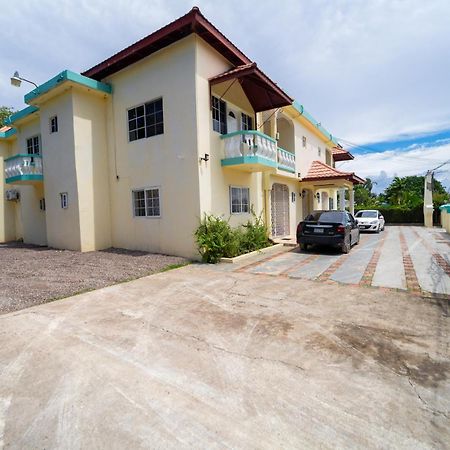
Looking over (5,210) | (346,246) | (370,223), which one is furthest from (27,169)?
(370,223)

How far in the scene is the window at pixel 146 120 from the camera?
10047mm

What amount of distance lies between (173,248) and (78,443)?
7.90 m

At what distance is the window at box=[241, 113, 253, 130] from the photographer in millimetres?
11789

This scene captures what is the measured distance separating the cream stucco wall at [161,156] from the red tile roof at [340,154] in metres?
18.0

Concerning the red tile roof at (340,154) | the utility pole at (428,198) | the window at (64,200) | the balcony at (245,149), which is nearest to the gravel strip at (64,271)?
the window at (64,200)

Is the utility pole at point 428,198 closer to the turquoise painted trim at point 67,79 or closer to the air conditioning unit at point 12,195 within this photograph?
the turquoise painted trim at point 67,79

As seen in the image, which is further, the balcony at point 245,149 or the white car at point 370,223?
the white car at point 370,223

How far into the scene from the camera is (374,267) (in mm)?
7629

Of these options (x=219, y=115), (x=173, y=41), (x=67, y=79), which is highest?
(x=173, y=41)

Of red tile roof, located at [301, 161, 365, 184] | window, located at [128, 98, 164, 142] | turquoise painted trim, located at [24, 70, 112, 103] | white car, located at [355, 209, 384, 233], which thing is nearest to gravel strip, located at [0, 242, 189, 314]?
window, located at [128, 98, 164, 142]

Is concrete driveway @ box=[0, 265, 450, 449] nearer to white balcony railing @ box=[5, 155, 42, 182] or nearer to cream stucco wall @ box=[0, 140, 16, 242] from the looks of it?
white balcony railing @ box=[5, 155, 42, 182]

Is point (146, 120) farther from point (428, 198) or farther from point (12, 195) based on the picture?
point (428, 198)

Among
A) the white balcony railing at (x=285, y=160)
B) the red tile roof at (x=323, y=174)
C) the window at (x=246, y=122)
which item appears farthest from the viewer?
the red tile roof at (x=323, y=174)

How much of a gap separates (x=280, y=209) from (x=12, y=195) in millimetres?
15045
